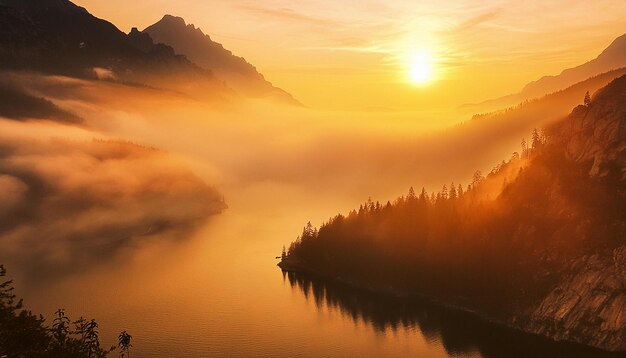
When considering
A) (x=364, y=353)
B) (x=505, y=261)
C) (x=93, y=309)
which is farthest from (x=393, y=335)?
(x=93, y=309)

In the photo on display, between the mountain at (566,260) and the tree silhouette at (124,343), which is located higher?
the mountain at (566,260)

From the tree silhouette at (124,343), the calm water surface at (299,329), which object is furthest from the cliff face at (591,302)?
the tree silhouette at (124,343)

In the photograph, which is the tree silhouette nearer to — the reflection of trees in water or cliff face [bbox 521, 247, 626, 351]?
the reflection of trees in water

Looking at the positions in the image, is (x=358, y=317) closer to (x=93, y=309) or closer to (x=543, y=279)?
(x=543, y=279)

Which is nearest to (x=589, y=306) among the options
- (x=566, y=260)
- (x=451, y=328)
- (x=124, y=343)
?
(x=566, y=260)

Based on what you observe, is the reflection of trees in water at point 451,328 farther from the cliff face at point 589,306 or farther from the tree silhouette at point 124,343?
the tree silhouette at point 124,343

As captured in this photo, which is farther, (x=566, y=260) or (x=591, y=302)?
(x=566, y=260)

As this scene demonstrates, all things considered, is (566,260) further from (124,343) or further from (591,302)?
(124,343)

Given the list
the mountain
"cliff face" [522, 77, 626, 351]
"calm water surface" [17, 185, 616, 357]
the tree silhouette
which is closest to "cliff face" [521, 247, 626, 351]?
"cliff face" [522, 77, 626, 351]
